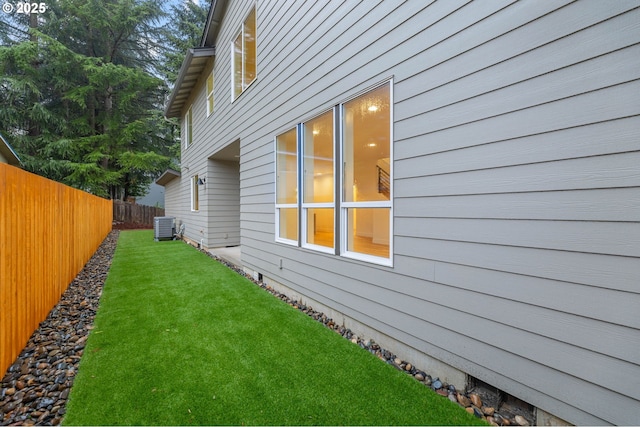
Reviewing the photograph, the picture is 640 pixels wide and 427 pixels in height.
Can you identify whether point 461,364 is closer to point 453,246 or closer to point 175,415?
point 453,246

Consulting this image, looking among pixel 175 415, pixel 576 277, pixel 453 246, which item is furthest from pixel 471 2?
pixel 175 415

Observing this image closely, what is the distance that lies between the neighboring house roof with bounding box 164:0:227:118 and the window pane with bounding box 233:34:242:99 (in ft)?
5.04

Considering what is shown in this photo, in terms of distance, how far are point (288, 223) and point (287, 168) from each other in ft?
2.87

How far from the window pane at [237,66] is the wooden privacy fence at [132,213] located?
14.9 meters

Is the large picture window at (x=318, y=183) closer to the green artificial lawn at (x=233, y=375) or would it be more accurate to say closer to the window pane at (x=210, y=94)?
the green artificial lawn at (x=233, y=375)

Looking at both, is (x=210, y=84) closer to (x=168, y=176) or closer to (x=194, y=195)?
(x=194, y=195)

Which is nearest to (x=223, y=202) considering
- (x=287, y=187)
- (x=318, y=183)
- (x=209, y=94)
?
(x=209, y=94)

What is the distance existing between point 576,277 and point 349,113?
254cm

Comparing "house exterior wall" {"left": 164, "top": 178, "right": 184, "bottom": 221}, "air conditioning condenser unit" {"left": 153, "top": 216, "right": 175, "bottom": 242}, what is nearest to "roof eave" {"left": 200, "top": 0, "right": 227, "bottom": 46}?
"house exterior wall" {"left": 164, "top": 178, "right": 184, "bottom": 221}

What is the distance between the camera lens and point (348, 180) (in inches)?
136

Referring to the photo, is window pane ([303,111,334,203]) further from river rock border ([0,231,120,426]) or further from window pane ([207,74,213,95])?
window pane ([207,74,213,95])

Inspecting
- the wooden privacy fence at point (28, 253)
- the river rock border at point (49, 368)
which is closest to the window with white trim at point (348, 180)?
the river rock border at point (49, 368)

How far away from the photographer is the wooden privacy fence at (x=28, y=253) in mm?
2426

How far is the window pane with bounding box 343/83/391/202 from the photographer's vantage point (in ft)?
9.68
